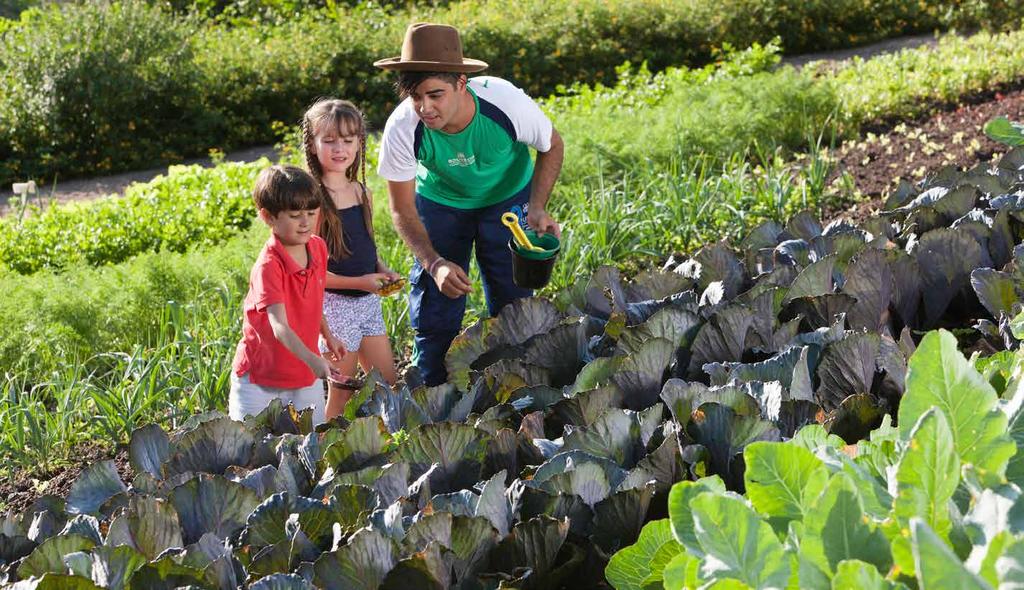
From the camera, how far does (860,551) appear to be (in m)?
1.03

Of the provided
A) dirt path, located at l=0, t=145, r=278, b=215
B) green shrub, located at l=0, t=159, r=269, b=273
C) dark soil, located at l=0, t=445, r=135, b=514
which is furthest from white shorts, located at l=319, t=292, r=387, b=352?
dirt path, located at l=0, t=145, r=278, b=215

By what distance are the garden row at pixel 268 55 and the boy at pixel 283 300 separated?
7.53m

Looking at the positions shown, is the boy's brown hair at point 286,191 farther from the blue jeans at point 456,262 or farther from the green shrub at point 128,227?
the green shrub at point 128,227

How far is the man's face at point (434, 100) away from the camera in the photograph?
347 centimetres

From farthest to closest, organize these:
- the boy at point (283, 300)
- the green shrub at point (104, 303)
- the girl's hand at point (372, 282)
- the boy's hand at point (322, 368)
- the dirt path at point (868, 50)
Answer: the dirt path at point (868, 50), the green shrub at point (104, 303), the girl's hand at point (372, 282), the boy at point (283, 300), the boy's hand at point (322, 368)

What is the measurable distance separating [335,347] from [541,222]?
82 cm

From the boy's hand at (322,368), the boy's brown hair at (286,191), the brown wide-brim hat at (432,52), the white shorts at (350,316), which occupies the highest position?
the brown wide-brim hat at (432,52)

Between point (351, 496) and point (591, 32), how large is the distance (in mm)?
12416

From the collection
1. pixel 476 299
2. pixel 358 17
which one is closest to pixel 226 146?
pixel 358 17

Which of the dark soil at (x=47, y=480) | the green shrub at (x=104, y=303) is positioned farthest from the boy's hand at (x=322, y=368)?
the green shrub at (x=104, y=303)

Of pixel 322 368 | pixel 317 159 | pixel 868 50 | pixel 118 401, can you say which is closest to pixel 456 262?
pixel 317 159

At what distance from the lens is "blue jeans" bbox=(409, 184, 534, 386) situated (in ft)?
13.2

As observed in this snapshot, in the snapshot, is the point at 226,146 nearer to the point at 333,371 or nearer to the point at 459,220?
the point at 459,220

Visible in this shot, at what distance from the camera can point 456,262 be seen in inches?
164
